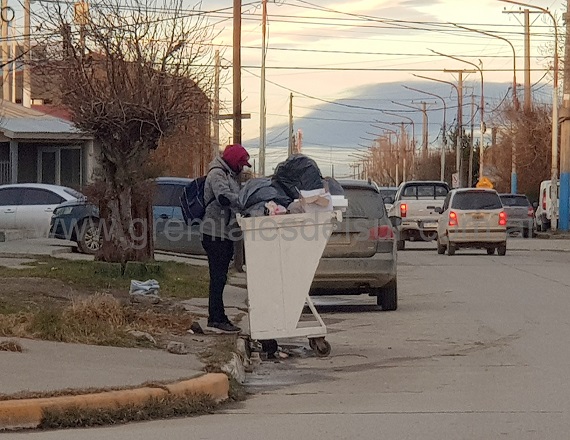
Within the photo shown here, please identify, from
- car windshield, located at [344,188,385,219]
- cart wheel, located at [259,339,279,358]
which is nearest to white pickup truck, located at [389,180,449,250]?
car windshield, located at [344,188,385,219]

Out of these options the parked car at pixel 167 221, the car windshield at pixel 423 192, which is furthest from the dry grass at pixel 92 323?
the car windshield at pixel 423 192

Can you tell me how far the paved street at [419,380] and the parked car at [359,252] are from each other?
52cm

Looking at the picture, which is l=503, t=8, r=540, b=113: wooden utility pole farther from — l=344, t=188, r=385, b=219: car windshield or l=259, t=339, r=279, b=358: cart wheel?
l=259, t=339, r=279, b=358: cart wheel

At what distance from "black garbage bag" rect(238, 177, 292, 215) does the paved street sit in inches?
62.7

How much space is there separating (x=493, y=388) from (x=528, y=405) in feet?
2.67

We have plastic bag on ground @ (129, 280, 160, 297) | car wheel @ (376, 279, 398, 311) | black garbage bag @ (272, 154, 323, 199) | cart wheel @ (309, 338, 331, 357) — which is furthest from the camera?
car wheel @ (376, 279, 398, 311)

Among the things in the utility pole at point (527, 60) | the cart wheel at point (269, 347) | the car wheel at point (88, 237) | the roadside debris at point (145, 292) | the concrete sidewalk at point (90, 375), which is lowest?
the cart wheel at point (269, 347)

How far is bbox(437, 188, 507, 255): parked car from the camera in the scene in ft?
93.4

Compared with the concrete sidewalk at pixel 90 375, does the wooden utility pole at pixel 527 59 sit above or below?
above

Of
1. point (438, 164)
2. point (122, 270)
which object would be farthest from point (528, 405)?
point (438, 164)

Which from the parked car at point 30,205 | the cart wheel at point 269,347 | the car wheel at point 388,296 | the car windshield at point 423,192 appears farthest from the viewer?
the car windshield at point 423,192

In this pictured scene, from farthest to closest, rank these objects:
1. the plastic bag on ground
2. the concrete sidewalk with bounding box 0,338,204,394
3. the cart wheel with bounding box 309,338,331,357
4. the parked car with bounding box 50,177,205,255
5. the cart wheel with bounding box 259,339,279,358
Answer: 1. the parked car with bounding box 50,177,205,255
2. the plastic bag on ground
3. the cart wheel with bounding box 309,338,331,357
4. the cart wheel with bounding box 259,339,279,358
5. the concrete sidewalk with bounding box 0,338,204,394

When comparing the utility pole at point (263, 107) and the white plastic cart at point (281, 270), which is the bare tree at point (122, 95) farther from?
the utility pole at point (263, 107)

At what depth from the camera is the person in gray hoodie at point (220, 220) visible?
1140 cm
